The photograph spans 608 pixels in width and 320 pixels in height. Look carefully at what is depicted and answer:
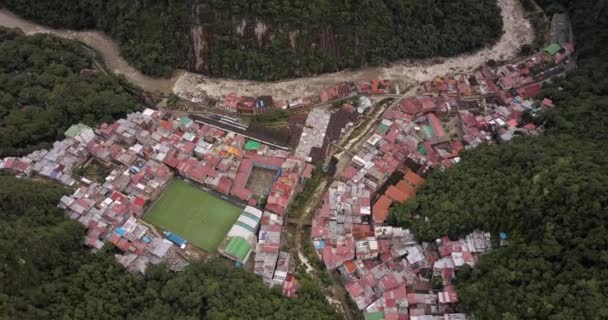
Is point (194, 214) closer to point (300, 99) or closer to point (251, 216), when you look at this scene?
Result: point (251, 216)

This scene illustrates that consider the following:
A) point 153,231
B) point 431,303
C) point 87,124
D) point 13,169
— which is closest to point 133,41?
point 87,124

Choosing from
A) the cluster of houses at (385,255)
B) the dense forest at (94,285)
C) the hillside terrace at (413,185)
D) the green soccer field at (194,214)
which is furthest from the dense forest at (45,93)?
the hillside terrace at (413,185)

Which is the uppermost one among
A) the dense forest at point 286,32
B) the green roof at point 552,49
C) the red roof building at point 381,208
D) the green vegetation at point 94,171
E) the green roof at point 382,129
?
the green roof at point 552,49

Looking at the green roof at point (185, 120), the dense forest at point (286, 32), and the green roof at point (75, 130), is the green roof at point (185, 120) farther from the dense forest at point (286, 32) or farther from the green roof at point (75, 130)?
the green roof at point (75, 130)

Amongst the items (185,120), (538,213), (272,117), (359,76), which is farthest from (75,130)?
(538,213)


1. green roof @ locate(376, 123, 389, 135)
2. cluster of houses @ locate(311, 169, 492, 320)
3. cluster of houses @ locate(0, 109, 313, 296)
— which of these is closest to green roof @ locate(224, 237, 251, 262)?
cluster of houses @ locate(0, 109, 313, 296)
